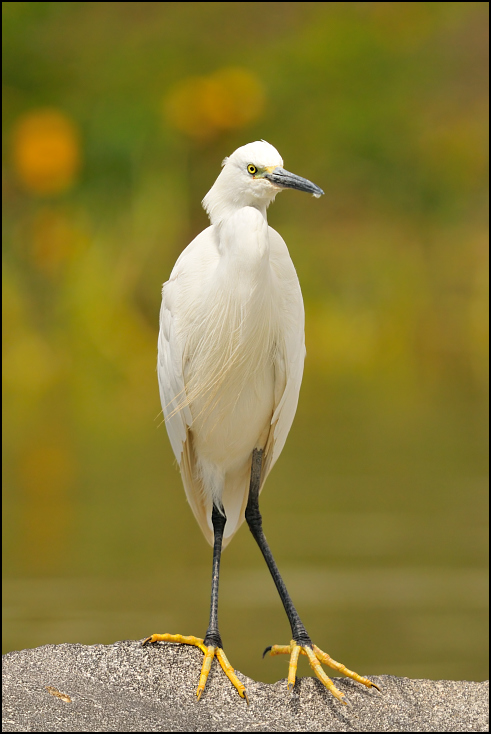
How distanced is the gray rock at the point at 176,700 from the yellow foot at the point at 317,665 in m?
0.02

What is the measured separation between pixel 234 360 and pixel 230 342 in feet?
0.13

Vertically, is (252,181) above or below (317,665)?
above

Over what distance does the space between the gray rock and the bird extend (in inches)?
1.2

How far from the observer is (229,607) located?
3592mm

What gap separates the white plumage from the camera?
1884mm

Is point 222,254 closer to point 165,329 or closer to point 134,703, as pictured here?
point 165,329

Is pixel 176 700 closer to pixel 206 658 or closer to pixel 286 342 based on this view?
pixel 206 658

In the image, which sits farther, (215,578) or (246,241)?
(215,578)

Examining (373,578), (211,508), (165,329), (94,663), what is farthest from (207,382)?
(373,578)

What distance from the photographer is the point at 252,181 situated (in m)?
1.83

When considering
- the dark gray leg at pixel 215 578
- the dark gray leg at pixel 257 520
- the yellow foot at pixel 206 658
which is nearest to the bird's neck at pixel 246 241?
the dark gray leg at pixel 257 520

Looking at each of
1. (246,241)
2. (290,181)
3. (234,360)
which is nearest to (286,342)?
(234,360)

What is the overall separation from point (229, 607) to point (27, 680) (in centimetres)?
187

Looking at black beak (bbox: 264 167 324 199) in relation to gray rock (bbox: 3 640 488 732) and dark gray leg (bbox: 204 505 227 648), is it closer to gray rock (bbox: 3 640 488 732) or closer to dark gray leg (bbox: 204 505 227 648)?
dark gray leg (bbox: 204 505 227 648)
